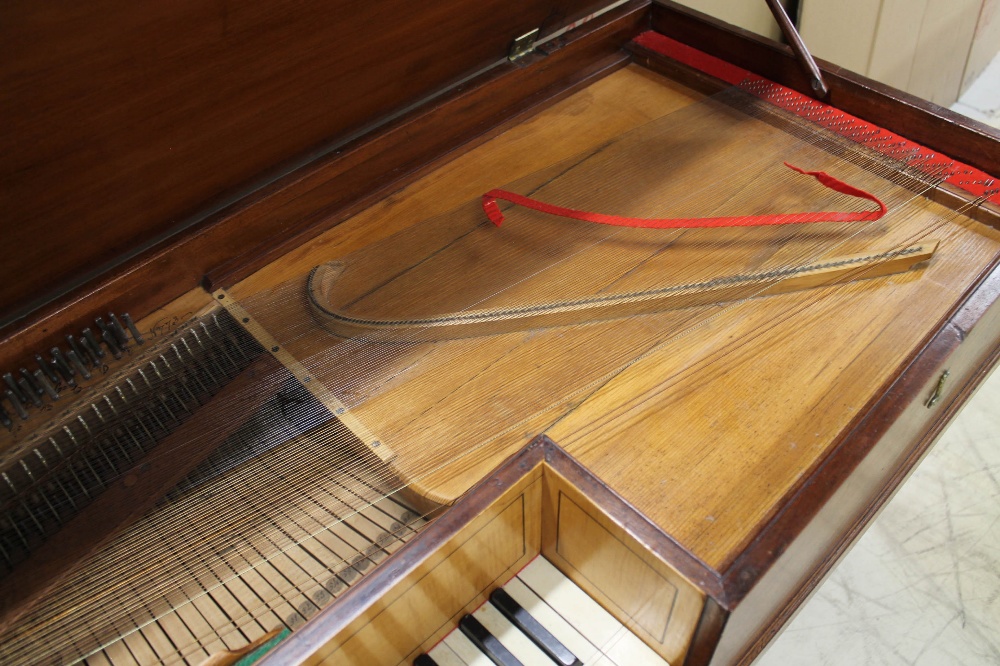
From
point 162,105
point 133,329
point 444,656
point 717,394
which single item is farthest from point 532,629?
point 162,105

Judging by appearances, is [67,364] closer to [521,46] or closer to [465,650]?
[465,650]

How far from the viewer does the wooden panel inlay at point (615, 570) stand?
1.27 m

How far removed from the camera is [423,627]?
4.31 ft

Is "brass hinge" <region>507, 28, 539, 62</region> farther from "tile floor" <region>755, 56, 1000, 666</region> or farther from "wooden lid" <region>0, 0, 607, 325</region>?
"tile floor" <region>755, 56, 1000, 666</region>

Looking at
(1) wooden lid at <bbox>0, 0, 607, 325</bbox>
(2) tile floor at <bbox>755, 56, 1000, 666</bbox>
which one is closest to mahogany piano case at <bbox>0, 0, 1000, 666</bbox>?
(1) wooden lid at <bbox>0, 0, 607, 325</bbox>

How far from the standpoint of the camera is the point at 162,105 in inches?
55.9

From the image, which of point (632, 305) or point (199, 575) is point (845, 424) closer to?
point (632, 305)

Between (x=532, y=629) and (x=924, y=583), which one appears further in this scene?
(x=924, y=583)

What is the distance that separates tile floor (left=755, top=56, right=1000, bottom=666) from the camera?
2105 millimetres

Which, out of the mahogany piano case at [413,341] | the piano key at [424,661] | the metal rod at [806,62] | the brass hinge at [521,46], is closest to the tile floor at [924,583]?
the mahogany piano case at [413,341]

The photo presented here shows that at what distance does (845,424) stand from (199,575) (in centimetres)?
104

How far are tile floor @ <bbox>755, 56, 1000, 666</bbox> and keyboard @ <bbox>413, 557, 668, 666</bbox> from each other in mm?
805

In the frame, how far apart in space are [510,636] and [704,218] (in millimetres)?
922

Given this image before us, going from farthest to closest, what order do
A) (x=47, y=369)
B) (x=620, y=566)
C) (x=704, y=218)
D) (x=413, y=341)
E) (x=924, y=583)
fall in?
(x=924, y=583), (x=704, y=218), (x=413, y=341), (x=47, y=369), (x=620, y=566)
